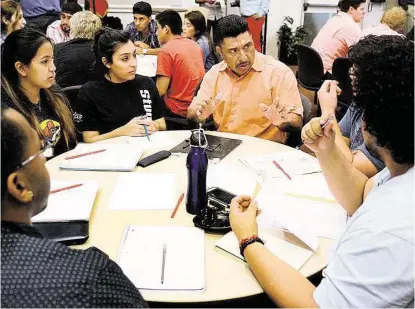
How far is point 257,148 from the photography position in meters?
2.17

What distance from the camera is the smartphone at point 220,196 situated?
5.24ft

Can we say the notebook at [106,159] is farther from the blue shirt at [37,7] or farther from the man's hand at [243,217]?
the blue shirt at [37,7]

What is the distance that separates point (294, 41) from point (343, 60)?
2803 millimetres

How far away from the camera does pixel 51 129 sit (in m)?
2.36

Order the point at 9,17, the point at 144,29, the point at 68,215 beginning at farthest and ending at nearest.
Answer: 1. the point at 144,29
2. the point at 9,17
3. the point at 68,215

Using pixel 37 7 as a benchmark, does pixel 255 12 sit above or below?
below

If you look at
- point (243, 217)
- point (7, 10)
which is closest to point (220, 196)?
point (243, 217)

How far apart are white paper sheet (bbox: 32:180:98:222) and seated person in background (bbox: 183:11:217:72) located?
3.01m

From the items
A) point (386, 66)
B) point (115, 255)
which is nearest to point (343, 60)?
point (386, 66)

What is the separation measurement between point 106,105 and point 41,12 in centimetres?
349

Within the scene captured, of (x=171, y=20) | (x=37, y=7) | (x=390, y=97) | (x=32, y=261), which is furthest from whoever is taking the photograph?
(x=37, y=7)

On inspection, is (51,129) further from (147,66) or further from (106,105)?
(147,66)

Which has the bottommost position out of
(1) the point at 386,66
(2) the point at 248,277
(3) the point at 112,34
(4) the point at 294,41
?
(4) the point at 294,41

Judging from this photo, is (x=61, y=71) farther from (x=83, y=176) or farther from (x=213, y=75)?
(x=83, y=176)
